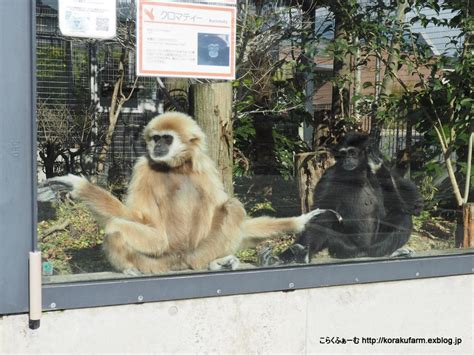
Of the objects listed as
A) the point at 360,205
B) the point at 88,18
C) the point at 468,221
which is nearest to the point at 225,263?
the point at 360,205

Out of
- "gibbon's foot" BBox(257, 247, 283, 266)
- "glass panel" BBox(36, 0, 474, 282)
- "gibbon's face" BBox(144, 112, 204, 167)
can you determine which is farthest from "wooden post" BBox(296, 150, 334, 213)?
"gibbon's face" BBox(144, 112, 204, 167)

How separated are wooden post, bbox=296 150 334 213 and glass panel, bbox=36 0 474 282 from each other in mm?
11

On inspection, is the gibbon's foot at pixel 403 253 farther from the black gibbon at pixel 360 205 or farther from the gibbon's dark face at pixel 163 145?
the gibbon's dark face at pixel 163 145

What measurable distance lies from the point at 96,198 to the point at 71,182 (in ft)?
0.54

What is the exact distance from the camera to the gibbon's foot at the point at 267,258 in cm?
369

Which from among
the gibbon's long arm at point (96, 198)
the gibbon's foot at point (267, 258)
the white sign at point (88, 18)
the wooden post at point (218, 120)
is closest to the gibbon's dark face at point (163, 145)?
the wooden post at point (218, 120)

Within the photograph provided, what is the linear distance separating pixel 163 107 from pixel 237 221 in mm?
862

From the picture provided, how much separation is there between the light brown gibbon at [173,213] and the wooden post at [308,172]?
20 cm

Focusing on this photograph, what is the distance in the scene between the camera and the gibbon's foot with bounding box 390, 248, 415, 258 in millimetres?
4039

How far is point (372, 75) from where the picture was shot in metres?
4.34

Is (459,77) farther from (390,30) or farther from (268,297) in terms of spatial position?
(268,297)

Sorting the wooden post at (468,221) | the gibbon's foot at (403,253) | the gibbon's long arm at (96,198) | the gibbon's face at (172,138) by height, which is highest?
the gibbon's face at (172,138)

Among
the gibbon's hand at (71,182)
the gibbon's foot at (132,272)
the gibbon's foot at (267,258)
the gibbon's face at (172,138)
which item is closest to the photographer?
the gibbon's hand at (71,182)

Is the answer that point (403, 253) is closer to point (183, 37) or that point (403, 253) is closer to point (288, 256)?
point (288, 256)
